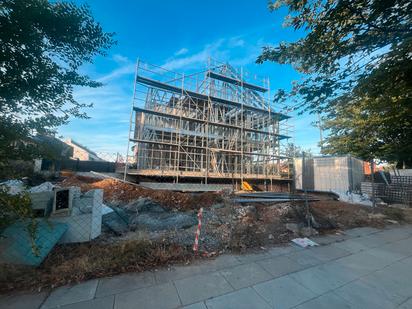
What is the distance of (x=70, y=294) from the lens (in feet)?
8.19

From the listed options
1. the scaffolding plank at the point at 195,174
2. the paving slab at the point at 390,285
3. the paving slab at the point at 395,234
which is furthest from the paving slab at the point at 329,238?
the scaffolding plank at the point at 195,174

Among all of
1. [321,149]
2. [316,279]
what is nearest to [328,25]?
[316,279]

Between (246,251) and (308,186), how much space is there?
14229 millimetres

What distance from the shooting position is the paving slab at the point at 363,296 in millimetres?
2436

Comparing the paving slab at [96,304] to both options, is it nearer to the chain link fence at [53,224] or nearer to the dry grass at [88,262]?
the dry grass at [88,262]

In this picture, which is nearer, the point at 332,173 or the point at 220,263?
the point at 220,263

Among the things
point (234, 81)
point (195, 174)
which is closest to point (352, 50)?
point (195, 174)

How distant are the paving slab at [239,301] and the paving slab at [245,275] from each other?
7.3 inches

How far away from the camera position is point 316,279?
3010mm

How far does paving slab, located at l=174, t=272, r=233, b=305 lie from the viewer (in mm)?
2502

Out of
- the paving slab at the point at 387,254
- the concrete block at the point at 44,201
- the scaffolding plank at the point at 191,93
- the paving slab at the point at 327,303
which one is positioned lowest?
the paving slab at the point at 387,254

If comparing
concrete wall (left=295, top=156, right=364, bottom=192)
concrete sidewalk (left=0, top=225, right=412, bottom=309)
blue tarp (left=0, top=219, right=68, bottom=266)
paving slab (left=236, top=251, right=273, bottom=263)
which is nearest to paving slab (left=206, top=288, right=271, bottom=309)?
concrete sidewalk (left=0, top=225, right=412, bottom=309)

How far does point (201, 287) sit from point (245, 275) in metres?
0.82

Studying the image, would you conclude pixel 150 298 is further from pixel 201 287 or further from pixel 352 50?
pixel 352 50
